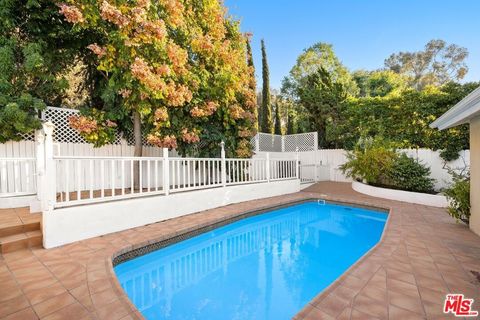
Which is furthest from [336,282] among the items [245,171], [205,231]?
[245,171]

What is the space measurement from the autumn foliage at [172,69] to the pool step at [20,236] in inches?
107

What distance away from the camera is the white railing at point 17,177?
5.36m

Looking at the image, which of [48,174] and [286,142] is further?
[286,142]

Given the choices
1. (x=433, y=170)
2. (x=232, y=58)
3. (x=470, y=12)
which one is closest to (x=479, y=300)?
(x=232, y=58)

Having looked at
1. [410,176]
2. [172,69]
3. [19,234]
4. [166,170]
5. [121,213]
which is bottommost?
[19,234]

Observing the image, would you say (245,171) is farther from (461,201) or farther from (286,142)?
(286,142)

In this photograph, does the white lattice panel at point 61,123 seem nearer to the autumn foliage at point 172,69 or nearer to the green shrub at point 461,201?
the autumn foliage at point 172,69

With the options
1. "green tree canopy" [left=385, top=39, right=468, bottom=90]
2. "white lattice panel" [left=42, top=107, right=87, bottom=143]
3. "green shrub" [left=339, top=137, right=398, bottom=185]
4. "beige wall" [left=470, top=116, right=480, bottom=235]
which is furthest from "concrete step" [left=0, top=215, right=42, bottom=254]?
"green tree canopy" [left=385, top=39, right=468, bottom=90]

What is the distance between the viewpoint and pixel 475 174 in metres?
4.22

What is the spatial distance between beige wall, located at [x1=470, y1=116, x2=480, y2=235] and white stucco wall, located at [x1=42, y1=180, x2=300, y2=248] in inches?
209

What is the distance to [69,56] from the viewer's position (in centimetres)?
640

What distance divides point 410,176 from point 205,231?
7098 millimetres

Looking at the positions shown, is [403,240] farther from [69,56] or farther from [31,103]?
[69,56]

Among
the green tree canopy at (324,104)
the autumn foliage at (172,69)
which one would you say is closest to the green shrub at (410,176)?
the green tree canopy at (324,104)
